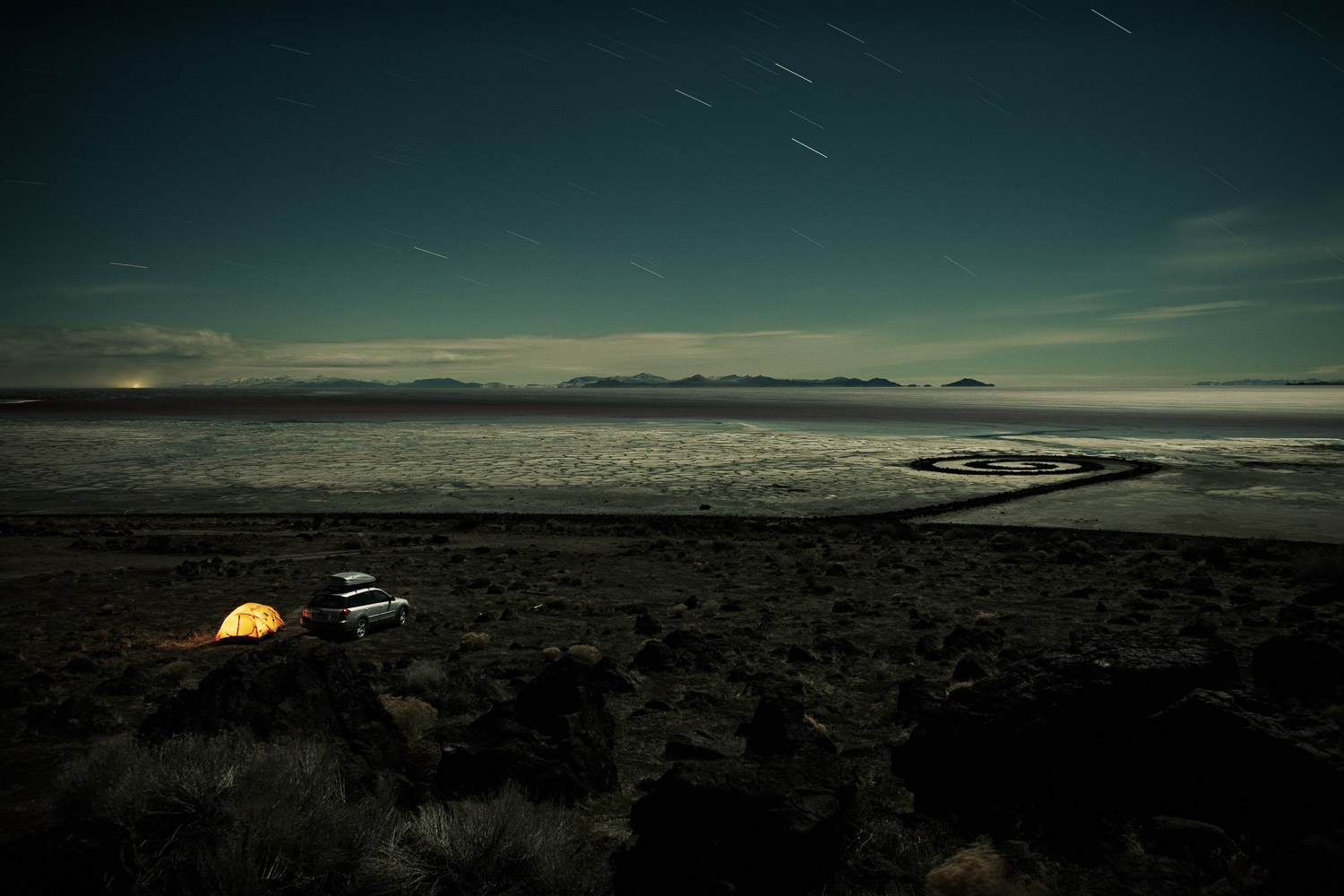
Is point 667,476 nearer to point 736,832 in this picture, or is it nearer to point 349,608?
point 349,608

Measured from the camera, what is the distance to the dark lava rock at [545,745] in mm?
7656

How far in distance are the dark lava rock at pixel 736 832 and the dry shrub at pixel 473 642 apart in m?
8.71

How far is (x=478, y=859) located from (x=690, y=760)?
241 cm

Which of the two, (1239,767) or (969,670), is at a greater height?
(1239,767)

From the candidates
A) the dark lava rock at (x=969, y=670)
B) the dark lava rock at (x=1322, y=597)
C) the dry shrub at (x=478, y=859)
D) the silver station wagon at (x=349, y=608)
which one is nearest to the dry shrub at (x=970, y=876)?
the dry shrub at (x=478, y=859)

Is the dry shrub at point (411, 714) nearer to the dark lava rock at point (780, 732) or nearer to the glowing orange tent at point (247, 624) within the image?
the dark lava rock at point (780, 732)

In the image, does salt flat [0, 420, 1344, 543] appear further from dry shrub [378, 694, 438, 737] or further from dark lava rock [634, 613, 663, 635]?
dry shrub [378, 694, 438, 737]

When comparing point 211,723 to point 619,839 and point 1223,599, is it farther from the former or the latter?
point 1223,599

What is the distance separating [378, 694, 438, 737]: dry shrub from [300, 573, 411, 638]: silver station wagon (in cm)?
534

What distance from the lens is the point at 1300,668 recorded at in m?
10.0

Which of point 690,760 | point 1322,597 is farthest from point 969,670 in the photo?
point 1322,597

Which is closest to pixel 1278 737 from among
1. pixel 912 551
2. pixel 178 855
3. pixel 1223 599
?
pixel 178 855

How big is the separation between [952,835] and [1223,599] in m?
15.4

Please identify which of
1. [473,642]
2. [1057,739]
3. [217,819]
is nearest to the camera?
[217,819]
